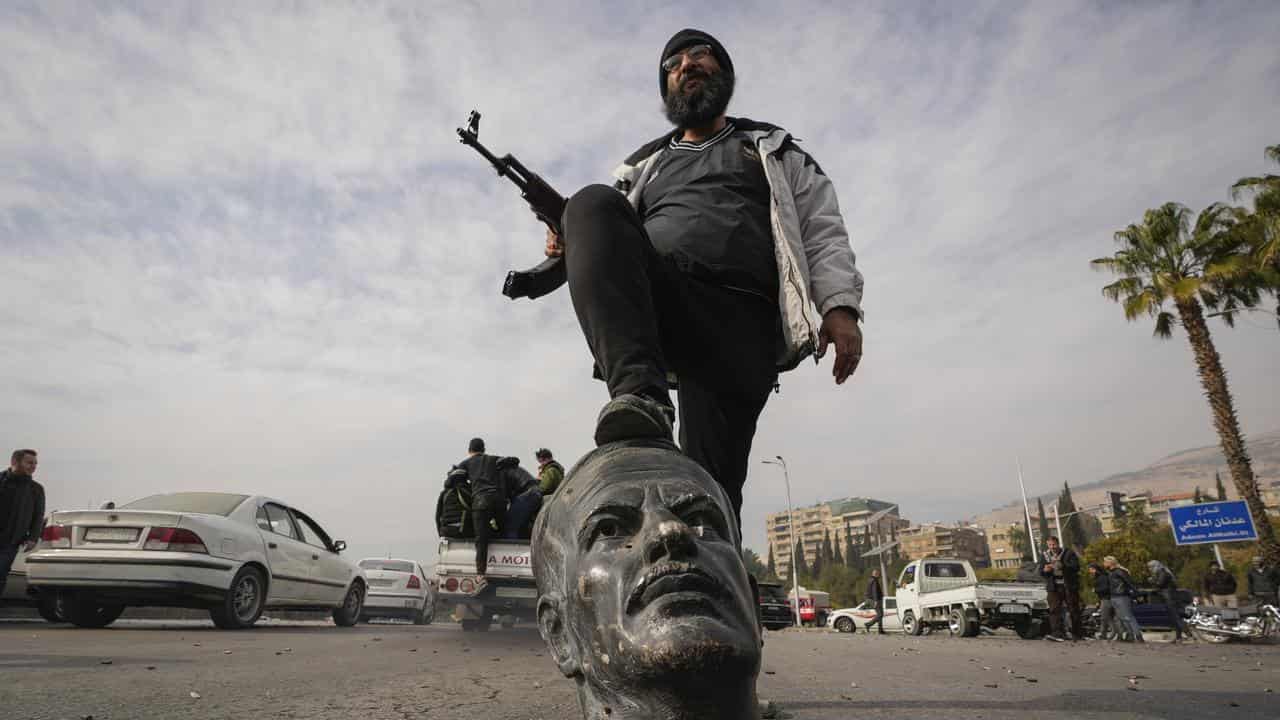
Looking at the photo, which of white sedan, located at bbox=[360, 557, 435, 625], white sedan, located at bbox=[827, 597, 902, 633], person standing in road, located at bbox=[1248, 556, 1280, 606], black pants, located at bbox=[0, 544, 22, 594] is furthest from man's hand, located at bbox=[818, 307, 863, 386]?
white sedan, located at bbox=[827, 597, 902, 633]

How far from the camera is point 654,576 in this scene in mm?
1077

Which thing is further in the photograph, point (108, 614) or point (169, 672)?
point (108, 614)

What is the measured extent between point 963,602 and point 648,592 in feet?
55.4

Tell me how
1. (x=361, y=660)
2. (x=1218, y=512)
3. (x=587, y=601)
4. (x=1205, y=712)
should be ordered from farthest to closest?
1. (x=1218, y=512)
2. (x=361, y=660)
3. (x=1205, y=712)
4. (x=587, y=601)

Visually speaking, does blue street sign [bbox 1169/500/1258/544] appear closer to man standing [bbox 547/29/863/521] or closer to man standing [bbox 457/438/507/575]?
man standing [bbox 457/438/507/575]

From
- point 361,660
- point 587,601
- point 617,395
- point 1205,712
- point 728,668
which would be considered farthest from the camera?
point 361,660

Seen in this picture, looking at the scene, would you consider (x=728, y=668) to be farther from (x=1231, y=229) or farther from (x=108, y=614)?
(x=1231, y=229)

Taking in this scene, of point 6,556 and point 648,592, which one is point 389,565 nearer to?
point 6,556

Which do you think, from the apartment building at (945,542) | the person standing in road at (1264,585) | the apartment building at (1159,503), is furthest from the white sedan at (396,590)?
the apartment building at (945,542)

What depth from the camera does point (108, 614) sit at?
26.2 ft

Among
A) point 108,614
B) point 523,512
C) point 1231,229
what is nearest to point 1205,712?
point 523,512

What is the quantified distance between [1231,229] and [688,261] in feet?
81.1

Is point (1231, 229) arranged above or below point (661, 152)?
above

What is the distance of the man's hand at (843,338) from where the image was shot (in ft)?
5.83
